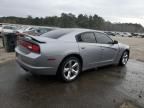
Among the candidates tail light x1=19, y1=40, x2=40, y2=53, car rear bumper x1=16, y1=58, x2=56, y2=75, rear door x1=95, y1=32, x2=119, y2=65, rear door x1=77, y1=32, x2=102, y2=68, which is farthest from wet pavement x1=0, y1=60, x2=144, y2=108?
tail light x1=19, y1=40, x2=40, y2=53

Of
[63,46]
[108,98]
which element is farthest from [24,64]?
[108,98]

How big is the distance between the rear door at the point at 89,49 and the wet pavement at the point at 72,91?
0.48m

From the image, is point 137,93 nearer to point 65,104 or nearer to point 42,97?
point 65,104

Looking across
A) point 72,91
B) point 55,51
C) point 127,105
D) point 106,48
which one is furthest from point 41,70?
point 106,48

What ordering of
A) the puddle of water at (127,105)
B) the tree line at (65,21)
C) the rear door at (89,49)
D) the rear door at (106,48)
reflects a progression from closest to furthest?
the puddle of water at (127,105), the rear door at (89,49), the rear door at (106,48), the tree line at (65,21)

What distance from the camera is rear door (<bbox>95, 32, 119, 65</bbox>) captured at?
218 inches

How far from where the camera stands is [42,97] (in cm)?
361

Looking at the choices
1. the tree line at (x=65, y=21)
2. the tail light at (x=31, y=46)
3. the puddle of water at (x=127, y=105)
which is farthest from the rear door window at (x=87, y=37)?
the tree line at (x=65, y=21)

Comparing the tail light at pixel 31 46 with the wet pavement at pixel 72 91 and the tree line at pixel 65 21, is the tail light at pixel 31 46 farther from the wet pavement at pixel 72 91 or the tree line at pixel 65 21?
the tree line at pixel 65 21

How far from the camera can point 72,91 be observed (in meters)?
3.99

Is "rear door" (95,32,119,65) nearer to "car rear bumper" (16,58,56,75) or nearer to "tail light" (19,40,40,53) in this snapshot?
"car rear bumper" (16,58,56,75)

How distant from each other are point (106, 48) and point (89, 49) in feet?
3.19

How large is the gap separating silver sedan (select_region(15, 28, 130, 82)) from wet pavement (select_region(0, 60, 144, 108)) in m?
0.38

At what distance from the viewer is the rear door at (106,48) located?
218 inches
